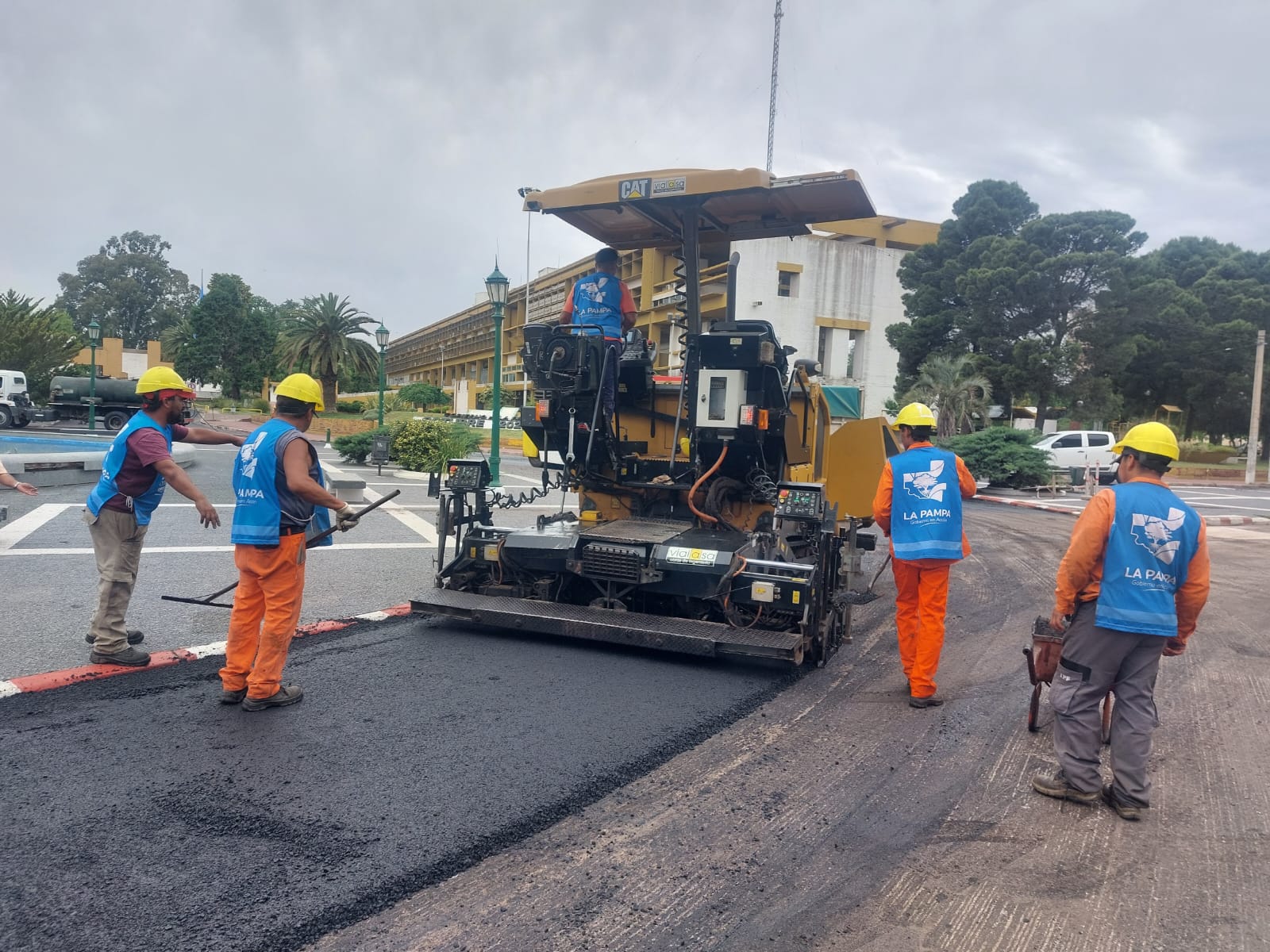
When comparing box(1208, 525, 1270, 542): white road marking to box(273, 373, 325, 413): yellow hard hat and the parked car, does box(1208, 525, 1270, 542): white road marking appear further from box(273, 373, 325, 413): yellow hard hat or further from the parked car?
box(273, 373, 325, 413): yellow hard hat

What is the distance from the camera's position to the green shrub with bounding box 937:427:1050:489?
21.9m

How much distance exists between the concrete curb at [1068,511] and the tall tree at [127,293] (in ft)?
267

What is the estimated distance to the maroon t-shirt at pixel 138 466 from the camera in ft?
15.5

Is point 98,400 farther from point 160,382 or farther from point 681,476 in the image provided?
point 681,476

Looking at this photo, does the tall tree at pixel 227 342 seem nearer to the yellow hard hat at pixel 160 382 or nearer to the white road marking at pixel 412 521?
the white road marking at pixel 412 521

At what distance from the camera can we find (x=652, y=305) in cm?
1302

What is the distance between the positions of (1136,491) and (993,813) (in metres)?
1.47

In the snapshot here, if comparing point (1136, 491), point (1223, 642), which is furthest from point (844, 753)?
point (1223, 642)

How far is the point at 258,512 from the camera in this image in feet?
14.0

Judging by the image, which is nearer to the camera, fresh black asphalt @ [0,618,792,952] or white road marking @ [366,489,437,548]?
fresh black asphalt @ [0,618,792,952]

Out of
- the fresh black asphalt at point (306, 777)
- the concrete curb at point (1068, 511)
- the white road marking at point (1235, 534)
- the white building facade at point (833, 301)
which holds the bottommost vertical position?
the fresh black asphalt at point (306, 777)

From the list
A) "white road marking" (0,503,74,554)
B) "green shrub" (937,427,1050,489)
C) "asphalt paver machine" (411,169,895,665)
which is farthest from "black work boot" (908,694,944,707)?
"green shrub" (937,427,1050,489)

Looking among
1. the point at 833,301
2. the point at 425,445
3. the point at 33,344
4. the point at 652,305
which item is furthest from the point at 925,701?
the point at 33,344

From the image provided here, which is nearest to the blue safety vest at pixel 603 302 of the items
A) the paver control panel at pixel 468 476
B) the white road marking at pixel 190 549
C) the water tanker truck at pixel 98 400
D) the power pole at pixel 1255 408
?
the paver control panel at pixel 468 476
